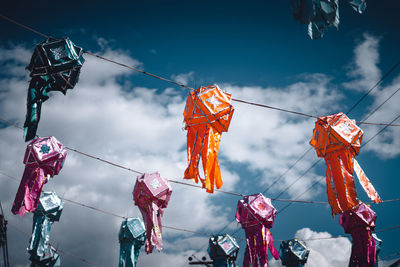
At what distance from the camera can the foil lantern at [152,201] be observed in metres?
6.02

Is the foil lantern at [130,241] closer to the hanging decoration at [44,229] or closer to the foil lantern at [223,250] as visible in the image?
the hanging decoration at [44,229]

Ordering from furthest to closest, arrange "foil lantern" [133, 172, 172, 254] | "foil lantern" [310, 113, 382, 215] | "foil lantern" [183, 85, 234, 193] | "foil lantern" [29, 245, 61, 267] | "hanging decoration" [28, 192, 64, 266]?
"foil lantern" [29, 245, 61, 267], "hanging decoration" [28, 192, 64, 266], "foil lantern" [133, 172, 172, 254], "foil lantern" [310, 113, 382, 215], "foil lantern" [183, 85, 234, 193]

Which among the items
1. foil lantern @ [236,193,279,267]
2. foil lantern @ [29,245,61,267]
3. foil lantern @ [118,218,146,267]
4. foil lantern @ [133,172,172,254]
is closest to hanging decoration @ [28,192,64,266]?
foil lantern @ [29,245,61,267]

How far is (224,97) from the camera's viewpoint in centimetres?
530

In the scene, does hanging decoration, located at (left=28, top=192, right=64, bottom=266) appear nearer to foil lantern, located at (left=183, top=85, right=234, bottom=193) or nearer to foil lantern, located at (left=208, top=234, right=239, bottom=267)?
foil lantern, located at (left=183, top=85, right=234, bottom=193)

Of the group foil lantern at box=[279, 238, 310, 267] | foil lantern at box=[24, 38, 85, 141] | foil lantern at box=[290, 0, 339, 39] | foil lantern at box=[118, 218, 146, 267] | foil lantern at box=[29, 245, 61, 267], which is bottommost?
foil lantern at box=[29, 245, 61, 267]

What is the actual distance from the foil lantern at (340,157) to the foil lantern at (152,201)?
3443 mm

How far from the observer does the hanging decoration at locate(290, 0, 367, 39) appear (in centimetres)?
331

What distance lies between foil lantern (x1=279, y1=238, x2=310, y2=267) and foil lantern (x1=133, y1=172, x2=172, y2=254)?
643 centimetres

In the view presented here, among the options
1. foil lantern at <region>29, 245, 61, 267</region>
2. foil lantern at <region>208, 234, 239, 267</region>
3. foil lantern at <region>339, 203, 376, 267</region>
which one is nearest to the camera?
foil lantern at <region>339, 203, 376, 267</region>

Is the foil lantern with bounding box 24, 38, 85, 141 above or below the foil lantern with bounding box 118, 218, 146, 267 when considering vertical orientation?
above

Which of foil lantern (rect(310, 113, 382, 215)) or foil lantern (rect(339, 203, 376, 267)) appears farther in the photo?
foil lantern (rect(339, 203, 376, 267))

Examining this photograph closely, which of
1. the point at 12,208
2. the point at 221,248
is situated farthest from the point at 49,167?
the point at 221,248

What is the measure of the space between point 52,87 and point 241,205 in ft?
17.1
